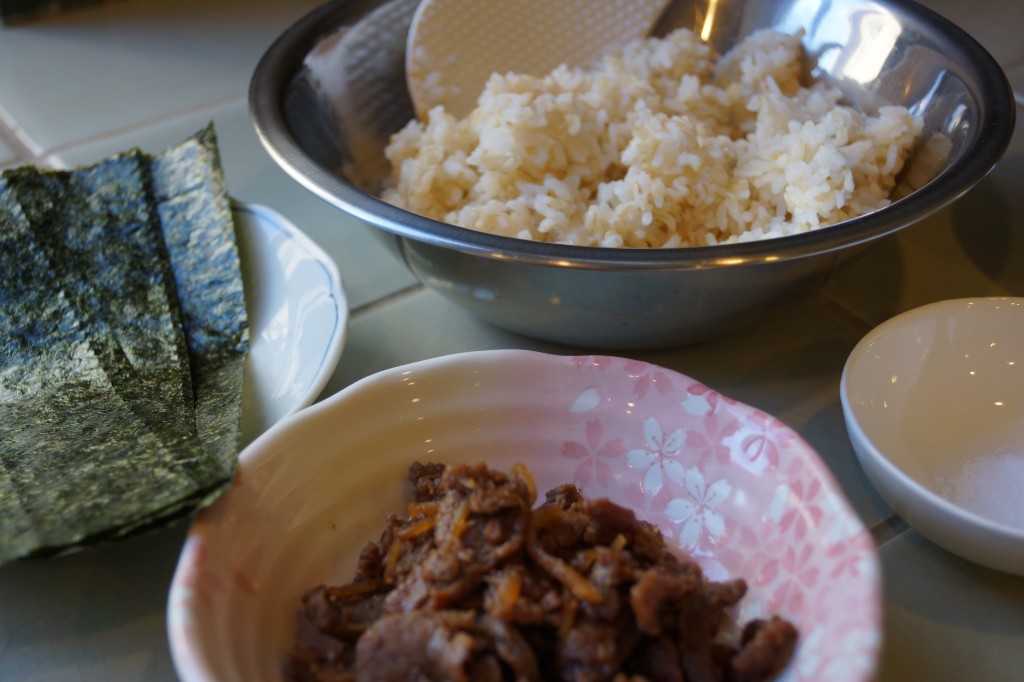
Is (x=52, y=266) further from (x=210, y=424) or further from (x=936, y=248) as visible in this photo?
(x=936, y=248)

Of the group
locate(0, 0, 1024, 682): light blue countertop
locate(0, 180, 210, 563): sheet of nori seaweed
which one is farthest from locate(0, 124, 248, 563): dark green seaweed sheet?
locate(0, 0, 1024, 682): light blue countertop

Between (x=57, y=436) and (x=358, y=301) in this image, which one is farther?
(x=358, y=301)

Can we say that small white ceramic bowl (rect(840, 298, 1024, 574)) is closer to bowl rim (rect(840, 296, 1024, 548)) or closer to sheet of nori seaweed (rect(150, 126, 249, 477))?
bowl rim (rect(840, 296, 1024, 548))

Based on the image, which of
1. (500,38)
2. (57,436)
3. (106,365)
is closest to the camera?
(57,436)

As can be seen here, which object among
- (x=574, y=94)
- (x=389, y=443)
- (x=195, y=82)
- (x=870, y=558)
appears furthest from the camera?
(x=195, y=82)

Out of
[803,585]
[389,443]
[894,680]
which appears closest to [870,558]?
[803,585]

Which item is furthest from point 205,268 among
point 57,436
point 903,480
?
point 903,480

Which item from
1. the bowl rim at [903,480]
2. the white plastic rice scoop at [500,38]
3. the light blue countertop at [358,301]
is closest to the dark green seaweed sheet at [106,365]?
the light blue countertop at [358,301]

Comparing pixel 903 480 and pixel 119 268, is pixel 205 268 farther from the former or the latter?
pixel 903 480
